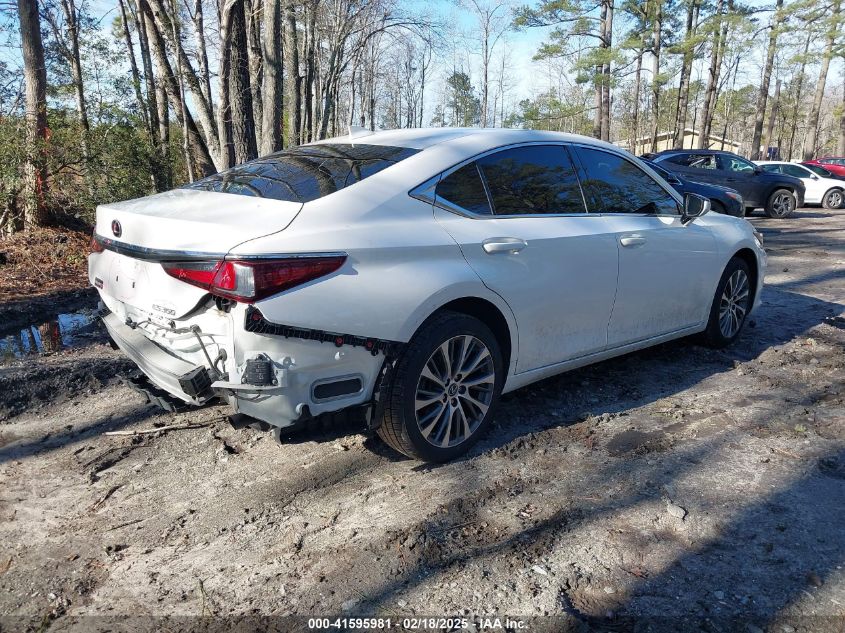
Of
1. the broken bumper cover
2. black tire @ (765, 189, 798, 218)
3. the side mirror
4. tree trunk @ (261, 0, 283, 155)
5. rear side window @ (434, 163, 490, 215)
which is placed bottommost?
the broken bumper cover

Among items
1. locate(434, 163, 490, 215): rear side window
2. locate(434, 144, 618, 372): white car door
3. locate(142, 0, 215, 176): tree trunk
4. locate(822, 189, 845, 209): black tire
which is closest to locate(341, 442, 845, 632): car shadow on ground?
locate(434, 144, 618, 372): white car door

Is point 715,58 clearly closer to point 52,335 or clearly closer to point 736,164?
point 736,164

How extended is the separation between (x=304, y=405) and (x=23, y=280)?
22.1 ft

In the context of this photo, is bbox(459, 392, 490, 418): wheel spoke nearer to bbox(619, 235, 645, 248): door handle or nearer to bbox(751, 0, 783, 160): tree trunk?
bbox(619, 235, 645, 248): door handle

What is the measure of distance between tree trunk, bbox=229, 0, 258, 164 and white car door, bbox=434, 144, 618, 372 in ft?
22.0

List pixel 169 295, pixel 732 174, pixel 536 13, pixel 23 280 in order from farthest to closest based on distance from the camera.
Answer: pixel 536 13, pixel 732 174, pixel 23 280, pixel 169 295

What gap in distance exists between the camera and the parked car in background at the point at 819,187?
19.5m

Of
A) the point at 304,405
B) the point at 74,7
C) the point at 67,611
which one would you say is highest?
the point at 74,7

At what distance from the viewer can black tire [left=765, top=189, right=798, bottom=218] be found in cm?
1630

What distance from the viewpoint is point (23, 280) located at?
24.8ft

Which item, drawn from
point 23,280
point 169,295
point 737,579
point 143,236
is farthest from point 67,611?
point 23,280

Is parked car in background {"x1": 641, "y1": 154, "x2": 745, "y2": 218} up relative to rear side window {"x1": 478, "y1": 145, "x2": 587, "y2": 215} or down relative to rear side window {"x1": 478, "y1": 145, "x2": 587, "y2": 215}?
down

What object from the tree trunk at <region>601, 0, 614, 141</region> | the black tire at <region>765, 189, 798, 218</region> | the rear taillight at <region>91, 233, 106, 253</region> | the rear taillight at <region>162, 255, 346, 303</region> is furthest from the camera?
the tree trunk at <region>601, 0, 614, 141</region>

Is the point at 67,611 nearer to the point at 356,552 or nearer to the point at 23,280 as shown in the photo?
the point at 356,552
